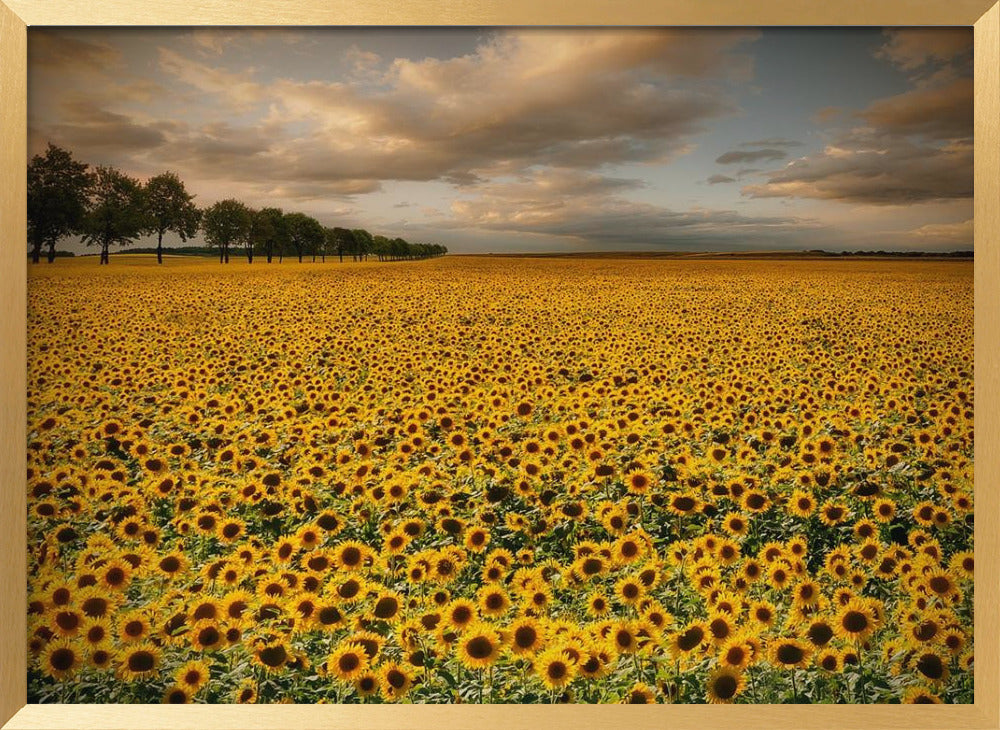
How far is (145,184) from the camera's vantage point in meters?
2.20

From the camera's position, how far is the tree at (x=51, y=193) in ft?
7.24

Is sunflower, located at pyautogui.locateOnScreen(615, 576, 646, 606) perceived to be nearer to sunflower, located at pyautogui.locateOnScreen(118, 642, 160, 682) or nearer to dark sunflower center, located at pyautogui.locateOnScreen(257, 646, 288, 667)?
dark sunflower center, located at pyautogui.locateOnScreen(257, 646, 288, 667)

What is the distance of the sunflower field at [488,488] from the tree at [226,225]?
0.41 ft

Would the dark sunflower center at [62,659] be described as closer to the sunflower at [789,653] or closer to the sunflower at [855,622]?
the sunflower at [789,653]

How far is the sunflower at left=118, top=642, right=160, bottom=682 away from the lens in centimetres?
201

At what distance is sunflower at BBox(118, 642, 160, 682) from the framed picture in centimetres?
1

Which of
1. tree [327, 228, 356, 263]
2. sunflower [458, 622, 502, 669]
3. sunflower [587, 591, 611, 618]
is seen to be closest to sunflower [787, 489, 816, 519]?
sunflower [587, 591, 611, 618]

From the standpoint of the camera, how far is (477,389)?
2381mm

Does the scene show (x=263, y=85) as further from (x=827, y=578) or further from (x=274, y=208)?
(x=827, y=578)

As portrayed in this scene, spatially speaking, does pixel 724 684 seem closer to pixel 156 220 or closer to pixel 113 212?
pixel 156 220

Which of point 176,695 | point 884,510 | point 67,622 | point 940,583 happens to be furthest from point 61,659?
point 940,583

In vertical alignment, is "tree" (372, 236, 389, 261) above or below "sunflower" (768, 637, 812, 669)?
above

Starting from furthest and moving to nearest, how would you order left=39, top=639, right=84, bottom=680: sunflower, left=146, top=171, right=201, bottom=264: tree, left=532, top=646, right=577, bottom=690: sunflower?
left=146, top=171, right=201, bottom=264: tree
left=39, top=639, right=84, bottom=680: sunflower
left=532, top=646, right=577, bottom=690: sunflower

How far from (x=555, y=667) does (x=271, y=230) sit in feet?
5.72
